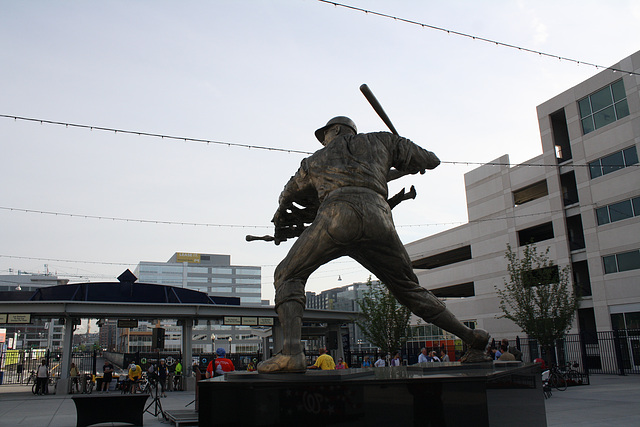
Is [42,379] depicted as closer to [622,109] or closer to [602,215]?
[602,215]

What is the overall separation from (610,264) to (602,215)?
2846 millimetres

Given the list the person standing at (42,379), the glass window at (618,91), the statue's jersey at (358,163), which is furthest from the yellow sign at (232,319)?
the glass window at (618,91)

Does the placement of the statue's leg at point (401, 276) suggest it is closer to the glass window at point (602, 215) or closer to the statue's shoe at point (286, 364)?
the statue's shoe at point (286, 364)

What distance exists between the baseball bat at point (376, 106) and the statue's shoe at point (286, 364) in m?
2.31

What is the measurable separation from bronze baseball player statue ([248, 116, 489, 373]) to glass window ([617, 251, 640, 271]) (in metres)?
27.6

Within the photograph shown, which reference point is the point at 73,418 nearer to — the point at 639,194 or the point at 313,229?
the point at 313,229

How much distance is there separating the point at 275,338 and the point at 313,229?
74.8ft

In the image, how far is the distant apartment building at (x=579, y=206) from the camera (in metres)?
28.1

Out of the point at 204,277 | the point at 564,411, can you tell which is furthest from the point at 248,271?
the point at 564,411

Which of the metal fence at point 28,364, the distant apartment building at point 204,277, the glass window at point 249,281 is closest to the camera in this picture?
the metal fence at point 28,364

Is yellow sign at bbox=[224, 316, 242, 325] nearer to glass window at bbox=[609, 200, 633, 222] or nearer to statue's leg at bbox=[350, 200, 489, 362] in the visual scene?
statue's leg at bbox=[350, 200, 489, 362]

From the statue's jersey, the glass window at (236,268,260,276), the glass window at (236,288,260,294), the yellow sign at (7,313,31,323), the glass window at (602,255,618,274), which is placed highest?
the glass window at (236,268,260,276)

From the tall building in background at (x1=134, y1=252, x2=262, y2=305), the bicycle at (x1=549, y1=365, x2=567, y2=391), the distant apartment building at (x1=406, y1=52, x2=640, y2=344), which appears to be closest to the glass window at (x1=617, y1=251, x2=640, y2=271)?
the distant apartment building at (x1=406, y1=52, x2=640, y2=344)

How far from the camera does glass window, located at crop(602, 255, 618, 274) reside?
2878cm
